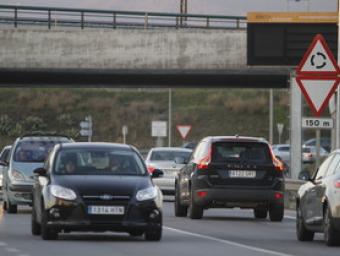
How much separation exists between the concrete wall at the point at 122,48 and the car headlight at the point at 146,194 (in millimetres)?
31467

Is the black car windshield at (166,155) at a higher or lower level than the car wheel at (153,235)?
lower

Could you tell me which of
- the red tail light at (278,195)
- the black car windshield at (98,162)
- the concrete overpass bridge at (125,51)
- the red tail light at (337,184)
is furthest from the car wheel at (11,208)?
the concrete overpass bridge at (125,51)

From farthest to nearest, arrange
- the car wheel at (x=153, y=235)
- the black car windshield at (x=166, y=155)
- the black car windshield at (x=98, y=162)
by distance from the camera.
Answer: the black car windshield at (x=166, y=155) < the black car windshield at (x=98, y=162) < the car wheel at (x=153, y=235)

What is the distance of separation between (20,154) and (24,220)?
502 centimetres

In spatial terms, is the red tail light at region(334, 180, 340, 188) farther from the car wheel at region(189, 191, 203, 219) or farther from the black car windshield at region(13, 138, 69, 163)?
the black car windshield at region(13, 138, 69, 163)

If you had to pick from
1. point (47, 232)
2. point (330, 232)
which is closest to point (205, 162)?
point (47, 232)

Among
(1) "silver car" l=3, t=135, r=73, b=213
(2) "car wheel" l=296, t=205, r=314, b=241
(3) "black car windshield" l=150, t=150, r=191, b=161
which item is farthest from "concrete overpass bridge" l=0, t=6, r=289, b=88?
(2) "car wheel" l=296, t=205, r=314, b=241

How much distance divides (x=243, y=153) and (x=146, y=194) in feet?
27.6

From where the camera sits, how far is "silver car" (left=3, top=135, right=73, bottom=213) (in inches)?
1361

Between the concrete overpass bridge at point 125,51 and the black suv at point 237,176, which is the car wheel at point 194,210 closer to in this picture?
the black suv at point 237,176

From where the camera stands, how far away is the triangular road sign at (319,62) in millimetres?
29922

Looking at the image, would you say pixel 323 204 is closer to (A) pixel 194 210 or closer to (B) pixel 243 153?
(B) pixel 243 153

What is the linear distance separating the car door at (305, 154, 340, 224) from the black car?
2184 mm

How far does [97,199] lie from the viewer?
2336 cm
